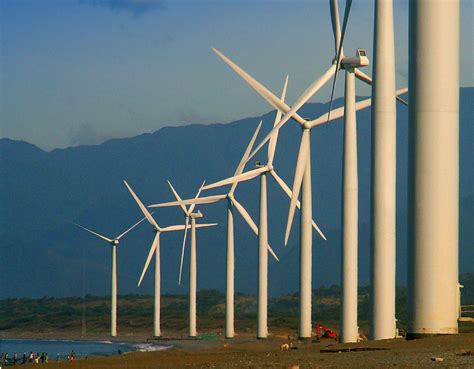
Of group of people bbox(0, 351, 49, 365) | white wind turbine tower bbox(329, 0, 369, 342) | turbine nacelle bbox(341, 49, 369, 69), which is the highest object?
turbine nacelle bbox(341, 49, 369, 69)

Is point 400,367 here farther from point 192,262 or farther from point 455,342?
point 192,262

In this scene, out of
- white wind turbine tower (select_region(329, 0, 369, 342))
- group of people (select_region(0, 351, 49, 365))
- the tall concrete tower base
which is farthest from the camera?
group of people (select_region(0, 351, 49, 365))

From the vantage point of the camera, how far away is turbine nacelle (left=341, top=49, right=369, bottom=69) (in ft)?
189

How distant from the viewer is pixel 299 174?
65.3 m

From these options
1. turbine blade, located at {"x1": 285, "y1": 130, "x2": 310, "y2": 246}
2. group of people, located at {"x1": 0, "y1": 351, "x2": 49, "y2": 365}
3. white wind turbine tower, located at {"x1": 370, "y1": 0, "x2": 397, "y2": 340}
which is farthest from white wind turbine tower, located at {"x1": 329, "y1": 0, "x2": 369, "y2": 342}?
group of people, located at {"x1": 0, "y1": 351, "x2": 49, "y2": 365}

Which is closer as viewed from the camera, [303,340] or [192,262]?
[303,340]

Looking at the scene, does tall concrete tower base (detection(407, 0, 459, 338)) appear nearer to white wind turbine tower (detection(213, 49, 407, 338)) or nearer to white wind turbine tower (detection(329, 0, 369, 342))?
white wind turbine tower (detection(329, 0, 369, 342))

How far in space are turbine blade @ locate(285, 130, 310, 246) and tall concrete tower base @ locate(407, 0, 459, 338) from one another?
105ft

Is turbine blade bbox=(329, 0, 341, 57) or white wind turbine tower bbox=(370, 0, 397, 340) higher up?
turbine blade bbox=(329, 0, 341, 57)

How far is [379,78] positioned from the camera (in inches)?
1697

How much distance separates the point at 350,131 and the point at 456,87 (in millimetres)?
25048

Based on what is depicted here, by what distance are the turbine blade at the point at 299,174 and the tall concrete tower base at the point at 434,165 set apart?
31886 millimetres

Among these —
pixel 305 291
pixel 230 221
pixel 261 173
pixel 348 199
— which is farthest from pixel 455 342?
pixel 230 221

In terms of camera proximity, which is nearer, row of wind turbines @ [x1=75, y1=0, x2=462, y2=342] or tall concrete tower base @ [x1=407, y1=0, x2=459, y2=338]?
tall concrete tower base @ [x1=407, y1=0, x2=459, y2=338]
